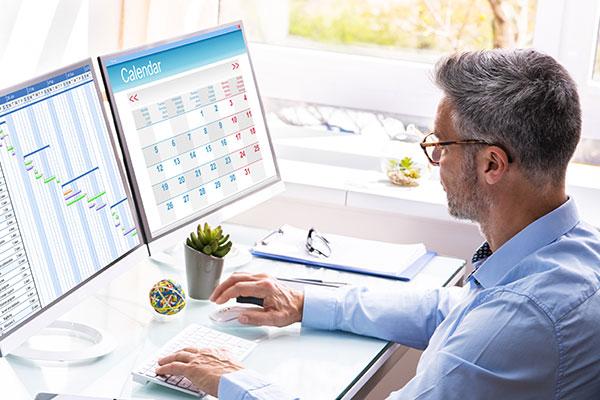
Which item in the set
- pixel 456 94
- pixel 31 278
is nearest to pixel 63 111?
pixel 31 278

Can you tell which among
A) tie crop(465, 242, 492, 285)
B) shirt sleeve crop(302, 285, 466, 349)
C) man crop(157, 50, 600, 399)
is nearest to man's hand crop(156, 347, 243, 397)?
man crop(157, 50, 600, 399)

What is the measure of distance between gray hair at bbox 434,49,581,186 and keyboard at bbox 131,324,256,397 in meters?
0.55

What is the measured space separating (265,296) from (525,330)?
1.95ft

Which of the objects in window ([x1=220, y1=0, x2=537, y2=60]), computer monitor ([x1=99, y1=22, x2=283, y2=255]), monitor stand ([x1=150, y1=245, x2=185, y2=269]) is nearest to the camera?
computer monitor ([x1=99, y1=22, x2=283, y2=255])

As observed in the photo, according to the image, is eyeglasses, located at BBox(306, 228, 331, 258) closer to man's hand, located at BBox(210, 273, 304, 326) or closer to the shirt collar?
man's hand, located at BBox(210, 273, 304, 326)

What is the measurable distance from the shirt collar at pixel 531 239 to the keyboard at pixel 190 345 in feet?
1.50

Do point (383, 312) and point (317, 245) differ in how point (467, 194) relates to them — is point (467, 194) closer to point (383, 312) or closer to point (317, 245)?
point (383, 312)

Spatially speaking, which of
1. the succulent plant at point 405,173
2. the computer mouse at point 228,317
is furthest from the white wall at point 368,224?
the computer mouse at point 228,317

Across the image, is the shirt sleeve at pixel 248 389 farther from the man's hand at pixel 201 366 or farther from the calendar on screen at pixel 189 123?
the calendar on screen at pixel 189 123

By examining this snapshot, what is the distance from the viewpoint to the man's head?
1.68 meters

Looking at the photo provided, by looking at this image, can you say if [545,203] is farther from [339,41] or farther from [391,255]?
[339,41]

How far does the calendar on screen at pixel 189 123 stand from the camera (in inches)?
81.7

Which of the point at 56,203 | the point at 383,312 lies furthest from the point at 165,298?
the point at 383,312

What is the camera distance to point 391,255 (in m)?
2.39
